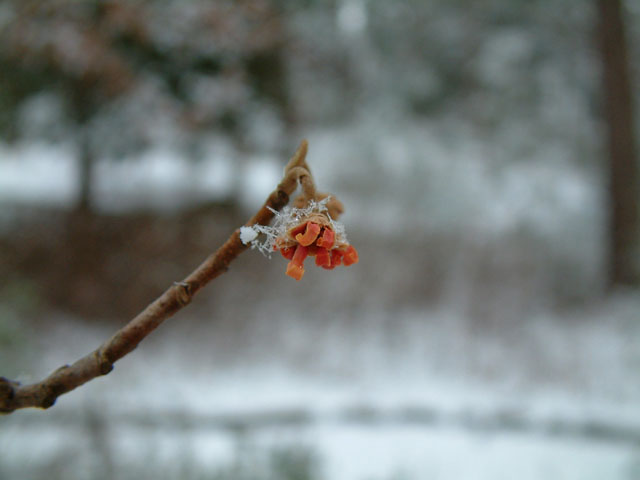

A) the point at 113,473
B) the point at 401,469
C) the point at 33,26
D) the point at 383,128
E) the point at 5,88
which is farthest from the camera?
the point at 383,128

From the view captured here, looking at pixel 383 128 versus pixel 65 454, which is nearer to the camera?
pixel 65 454

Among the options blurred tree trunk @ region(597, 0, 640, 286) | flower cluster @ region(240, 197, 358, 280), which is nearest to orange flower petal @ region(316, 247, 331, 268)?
flower cluster @ region(240, 197, 358, 280)

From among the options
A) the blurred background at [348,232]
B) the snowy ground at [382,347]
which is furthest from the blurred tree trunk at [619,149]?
the snowy ground at [382,347]

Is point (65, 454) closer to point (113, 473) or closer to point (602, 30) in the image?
point (113, 473)

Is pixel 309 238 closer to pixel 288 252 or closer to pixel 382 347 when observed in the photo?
pixel 288 252

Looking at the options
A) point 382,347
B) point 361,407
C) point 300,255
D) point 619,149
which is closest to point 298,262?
point 300,255

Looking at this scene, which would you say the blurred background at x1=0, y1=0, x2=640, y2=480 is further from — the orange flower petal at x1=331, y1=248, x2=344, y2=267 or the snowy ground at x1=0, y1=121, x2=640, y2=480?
the orange flower petal at x1=331, y1=248, x2=344, y2=267

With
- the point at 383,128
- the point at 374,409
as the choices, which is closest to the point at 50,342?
the point at 374,409
